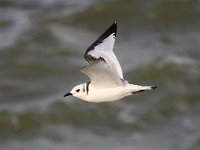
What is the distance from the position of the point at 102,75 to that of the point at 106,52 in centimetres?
57

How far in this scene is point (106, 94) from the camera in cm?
650

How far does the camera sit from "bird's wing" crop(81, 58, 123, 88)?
6.12m

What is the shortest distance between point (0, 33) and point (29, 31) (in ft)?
1.95

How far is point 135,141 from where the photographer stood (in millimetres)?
12383

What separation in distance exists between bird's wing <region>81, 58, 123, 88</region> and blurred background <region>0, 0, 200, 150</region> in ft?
18.5

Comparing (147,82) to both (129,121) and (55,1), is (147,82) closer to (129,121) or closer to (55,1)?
(129,121)

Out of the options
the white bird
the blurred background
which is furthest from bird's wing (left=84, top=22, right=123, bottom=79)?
the blurred background

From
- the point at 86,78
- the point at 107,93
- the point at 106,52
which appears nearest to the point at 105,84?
the point at 107,93

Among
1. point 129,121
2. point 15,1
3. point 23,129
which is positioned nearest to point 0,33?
point 15,1

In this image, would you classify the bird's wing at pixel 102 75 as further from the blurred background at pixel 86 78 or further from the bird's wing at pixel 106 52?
the blurred background at pixel 86 78

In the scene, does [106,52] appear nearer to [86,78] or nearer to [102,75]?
[102,75]

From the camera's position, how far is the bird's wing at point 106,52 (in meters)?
6.62

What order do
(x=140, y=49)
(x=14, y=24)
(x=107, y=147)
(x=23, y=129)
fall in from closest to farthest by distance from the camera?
(x=107, y=147) < (x=23, y=129) < (x=140, y=49) < (x=14, y=24)

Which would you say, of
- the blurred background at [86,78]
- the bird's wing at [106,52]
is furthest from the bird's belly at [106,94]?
the blurred background at [86,78]
